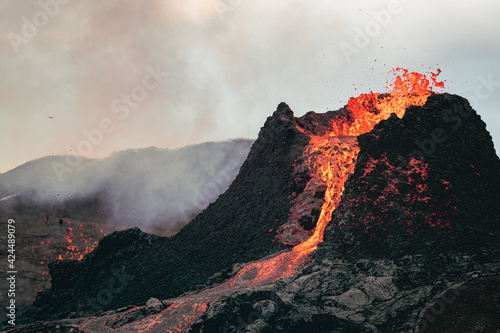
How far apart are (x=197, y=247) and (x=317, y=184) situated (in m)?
11.0

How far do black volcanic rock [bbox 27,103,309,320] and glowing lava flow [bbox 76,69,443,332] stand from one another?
205cm

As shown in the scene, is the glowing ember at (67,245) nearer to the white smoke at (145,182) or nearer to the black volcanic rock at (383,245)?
the white smoke at (145,182)

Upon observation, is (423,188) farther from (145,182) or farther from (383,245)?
(145,182)

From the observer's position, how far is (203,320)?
21.4m

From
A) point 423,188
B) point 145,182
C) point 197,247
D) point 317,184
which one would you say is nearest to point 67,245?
point 145,182

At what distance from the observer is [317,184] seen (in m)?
31.8

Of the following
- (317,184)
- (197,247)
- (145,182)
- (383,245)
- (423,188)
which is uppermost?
(145,182)

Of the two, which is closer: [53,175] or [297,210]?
[297,210]

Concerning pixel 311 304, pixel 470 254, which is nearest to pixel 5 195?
pixel 311 304

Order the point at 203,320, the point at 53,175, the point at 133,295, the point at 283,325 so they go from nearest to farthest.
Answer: the point at 283,325 < the point at 203,320 < the point at 133,295 < the point at 53,175

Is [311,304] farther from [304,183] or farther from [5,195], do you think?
[5,195]

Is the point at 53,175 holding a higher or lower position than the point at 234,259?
→ higher

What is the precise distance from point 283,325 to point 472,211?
12.0m

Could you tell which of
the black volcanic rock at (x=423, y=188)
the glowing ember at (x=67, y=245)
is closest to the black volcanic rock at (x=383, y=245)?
the black volcanic rock at (x=423, y=188)
